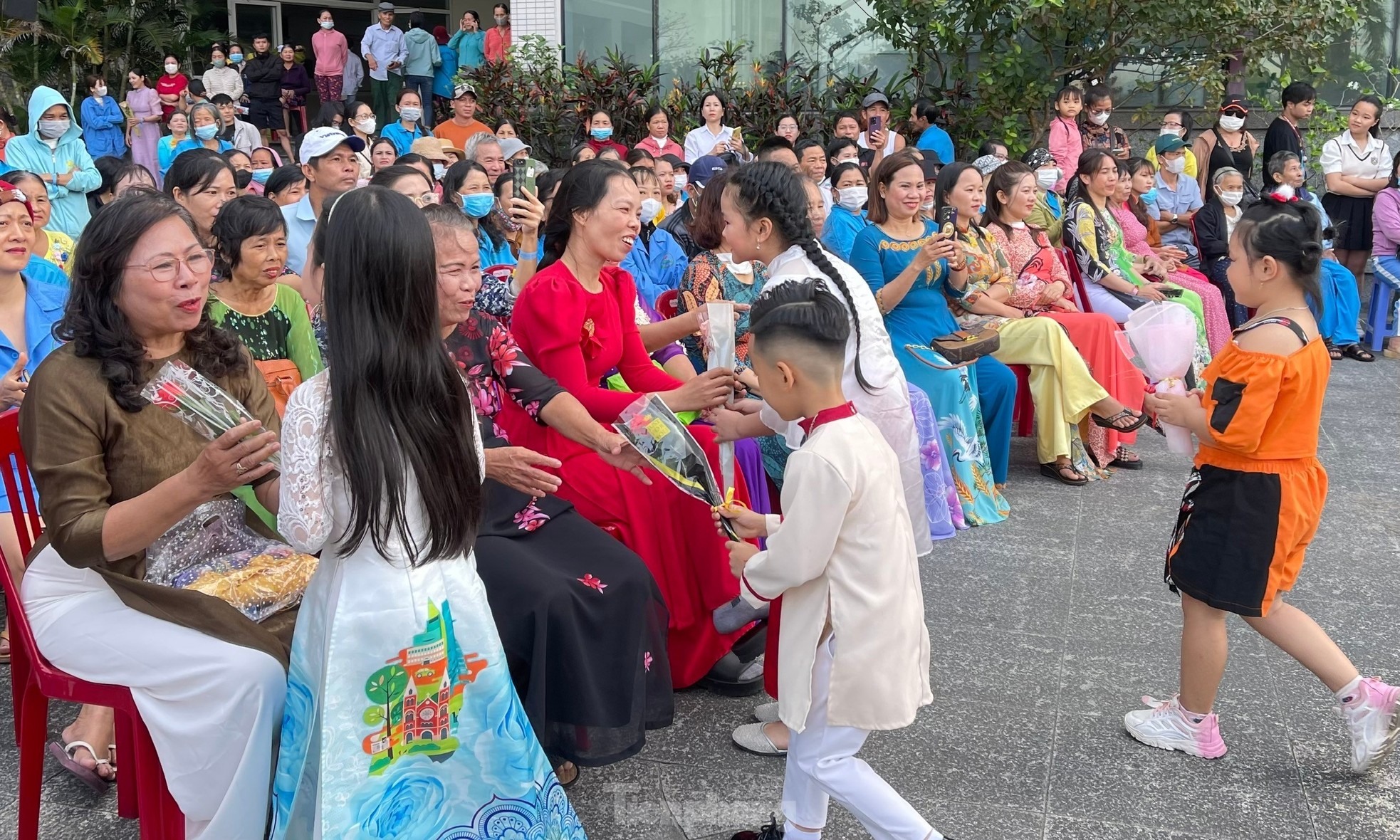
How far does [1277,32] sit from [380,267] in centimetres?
1146

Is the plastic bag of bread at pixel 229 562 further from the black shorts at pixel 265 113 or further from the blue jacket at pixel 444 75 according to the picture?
the black shorts at pixel 265 113

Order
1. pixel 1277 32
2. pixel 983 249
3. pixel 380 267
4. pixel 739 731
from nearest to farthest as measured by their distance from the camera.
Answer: pixel 380 267 < pixel 739 731 < pixel 983 249 < pixel 1277 32

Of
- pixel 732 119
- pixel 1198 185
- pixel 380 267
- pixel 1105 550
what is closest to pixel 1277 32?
pixel 1198 185

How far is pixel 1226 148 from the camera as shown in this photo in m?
9.63

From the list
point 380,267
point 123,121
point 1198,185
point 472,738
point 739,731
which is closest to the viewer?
point 380,267

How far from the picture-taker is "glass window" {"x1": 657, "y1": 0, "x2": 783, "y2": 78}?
13352 mm

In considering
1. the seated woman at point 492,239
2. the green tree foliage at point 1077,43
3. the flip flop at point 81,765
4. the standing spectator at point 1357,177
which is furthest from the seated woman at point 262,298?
the green tree foliage at point 1077,43

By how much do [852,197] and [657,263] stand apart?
40.7 inches

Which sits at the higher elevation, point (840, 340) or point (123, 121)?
point (123, 121)

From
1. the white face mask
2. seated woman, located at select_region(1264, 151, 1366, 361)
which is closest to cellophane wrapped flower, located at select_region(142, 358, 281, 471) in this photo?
the white face mask

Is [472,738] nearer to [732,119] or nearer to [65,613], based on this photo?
[65,613]

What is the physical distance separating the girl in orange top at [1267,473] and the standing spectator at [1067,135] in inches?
271

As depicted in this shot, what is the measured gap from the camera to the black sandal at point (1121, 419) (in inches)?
228

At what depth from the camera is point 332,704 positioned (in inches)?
85.6
